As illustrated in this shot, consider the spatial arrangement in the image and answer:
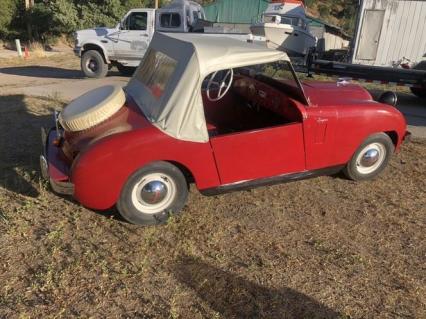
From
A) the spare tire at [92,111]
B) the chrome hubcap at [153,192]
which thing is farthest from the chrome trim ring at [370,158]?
the spare tire at [92,111]

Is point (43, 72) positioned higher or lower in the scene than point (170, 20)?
lower

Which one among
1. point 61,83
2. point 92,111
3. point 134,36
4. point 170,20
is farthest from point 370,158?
point 134,36

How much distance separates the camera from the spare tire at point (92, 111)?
3777 millimetres

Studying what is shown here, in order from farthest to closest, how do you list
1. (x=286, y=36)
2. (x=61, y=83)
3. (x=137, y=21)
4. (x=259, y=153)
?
1. (x=286, y=36)
2. (x=137, y=21)
3. (x=61, y=83)
4. (x=259, y=153)

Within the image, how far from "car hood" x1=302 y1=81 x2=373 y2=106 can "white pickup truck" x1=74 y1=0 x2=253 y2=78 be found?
7984mm

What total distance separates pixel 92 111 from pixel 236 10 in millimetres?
30520

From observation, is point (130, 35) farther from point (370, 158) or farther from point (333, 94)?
point (370, 158)

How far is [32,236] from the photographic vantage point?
3.72m

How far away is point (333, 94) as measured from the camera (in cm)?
475

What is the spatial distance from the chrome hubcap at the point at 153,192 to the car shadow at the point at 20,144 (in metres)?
1.42

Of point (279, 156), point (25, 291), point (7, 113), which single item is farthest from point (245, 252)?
point (7, 113)

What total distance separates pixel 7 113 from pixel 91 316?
603 centimetres

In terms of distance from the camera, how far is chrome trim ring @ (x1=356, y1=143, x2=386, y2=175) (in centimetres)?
483

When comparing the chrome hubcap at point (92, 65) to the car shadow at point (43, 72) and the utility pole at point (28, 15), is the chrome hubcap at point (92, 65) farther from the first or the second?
the utility pole at point (28, 15)
